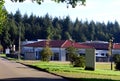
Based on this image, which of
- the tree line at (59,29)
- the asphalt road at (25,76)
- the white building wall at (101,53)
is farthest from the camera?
the tree line at (59,29)

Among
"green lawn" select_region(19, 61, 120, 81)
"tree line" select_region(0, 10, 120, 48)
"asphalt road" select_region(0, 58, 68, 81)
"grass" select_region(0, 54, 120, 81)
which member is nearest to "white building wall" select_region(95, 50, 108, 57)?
"tree line" select_region(0, 10, 120, 48)

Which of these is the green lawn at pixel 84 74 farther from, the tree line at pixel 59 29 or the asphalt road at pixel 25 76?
the tree line at pixel 59 29

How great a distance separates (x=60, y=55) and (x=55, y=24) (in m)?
86.9

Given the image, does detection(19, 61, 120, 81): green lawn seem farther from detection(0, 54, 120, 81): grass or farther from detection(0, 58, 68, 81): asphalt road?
detection(0, 58, 68, 81): asphalt road

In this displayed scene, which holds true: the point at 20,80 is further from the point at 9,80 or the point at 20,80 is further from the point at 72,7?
the point at 72,7

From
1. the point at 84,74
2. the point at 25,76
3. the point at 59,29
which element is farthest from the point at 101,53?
the point at 25,76

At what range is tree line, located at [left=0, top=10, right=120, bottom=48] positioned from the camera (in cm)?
16850

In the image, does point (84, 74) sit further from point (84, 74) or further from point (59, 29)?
point (59, 29)

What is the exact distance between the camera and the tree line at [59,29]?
553 ft

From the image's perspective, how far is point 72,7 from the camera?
18.5 meters

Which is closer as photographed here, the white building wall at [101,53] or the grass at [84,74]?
the grass at [84,74]

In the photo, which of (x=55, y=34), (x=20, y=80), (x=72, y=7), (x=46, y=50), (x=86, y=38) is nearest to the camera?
(x=72, y=7)

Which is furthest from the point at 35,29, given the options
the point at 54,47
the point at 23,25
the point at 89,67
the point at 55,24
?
the point at 89,67

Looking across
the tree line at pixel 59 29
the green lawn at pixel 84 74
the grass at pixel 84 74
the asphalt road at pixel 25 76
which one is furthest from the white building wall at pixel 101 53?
the asphalt road at pixel 25 76
